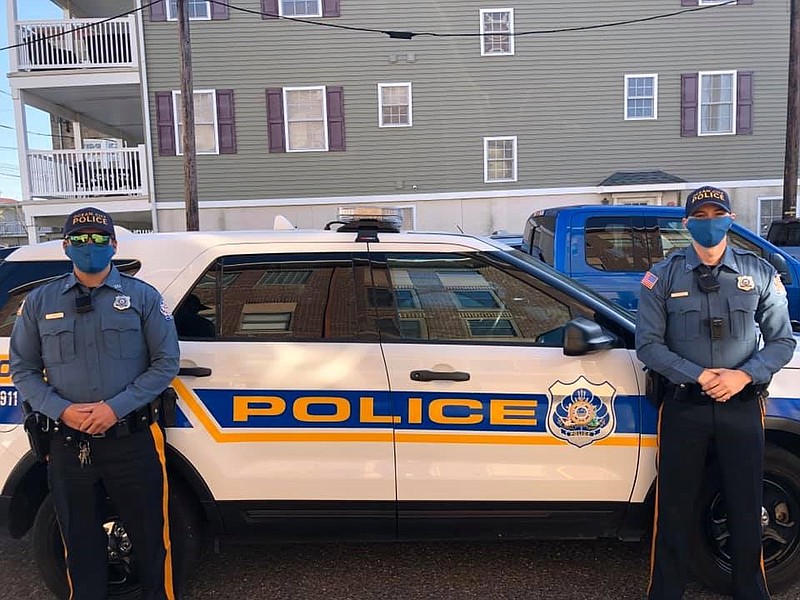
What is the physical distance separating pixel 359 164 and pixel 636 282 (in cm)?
1063

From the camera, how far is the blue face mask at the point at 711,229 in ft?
8.44

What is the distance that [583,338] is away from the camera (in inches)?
105

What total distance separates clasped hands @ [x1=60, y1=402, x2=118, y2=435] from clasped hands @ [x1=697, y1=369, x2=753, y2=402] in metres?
2.27

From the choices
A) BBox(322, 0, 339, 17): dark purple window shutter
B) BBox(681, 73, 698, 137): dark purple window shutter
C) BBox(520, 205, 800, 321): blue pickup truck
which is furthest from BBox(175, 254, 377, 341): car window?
BBox(681, 73, 698, 137): dark purple window shutter

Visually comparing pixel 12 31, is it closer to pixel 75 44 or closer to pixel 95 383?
pixel 75 44

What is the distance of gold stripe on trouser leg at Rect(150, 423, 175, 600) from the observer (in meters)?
2.56

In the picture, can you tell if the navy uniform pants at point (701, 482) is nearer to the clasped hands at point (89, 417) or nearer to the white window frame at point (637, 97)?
the clasped hands at point (89, 417)

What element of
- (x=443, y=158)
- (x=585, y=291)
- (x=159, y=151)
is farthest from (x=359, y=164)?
(x=585, y=291)

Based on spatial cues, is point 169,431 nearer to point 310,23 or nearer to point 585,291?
point 585,291

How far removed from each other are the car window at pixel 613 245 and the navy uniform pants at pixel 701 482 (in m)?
→ 3.49

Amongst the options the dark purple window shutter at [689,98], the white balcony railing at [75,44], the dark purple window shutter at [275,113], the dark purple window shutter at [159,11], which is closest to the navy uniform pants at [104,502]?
the dark purple window shutter at [275,113]

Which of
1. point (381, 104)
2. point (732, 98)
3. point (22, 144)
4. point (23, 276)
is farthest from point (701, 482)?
point (732, 98)

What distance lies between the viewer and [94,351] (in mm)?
2434

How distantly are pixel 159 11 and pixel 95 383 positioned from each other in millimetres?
14989
